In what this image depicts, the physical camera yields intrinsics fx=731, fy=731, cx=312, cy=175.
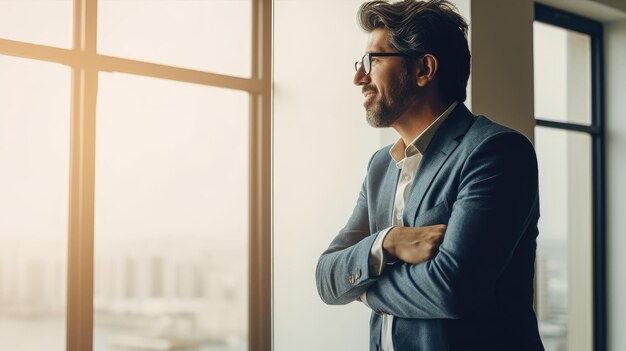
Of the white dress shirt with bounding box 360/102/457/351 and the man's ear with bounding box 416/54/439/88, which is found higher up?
the man's ear with bounding box 416/54/439/88

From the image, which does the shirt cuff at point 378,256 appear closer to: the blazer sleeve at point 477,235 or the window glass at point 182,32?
the blazer sleeve at point 477,235

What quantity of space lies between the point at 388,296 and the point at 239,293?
1.72 meters

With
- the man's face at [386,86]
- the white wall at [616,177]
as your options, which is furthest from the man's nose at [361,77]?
the white wall at [616,177]

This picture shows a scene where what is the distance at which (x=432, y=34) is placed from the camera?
6.56 ft

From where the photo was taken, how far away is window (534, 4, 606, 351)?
4.06m

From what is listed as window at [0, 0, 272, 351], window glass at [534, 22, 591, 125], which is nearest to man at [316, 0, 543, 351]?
window at [0, 0, 272, 351]

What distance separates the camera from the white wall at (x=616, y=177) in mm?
4277

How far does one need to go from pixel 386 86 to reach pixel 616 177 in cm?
281

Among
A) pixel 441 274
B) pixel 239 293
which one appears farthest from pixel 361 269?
pixel 239 293

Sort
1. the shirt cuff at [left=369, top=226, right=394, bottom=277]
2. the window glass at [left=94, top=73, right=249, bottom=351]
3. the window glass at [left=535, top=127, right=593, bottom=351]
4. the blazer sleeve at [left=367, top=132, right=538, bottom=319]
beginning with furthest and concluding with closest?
the window glass at [left=535, top=127, right=593, bottom=351], the window glass at [left=94, top=73, right=249, bottom=351], the shirt cuff at [left=369, top=226, right=394, bottom=277], the blazer sleeve at [left=367, top=132, right=538, bottom=319]

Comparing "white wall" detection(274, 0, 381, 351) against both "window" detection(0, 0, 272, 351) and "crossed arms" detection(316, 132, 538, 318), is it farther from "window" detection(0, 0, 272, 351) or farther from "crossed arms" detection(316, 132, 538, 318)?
"crossed arms" detection(316, 132, 538, 318)

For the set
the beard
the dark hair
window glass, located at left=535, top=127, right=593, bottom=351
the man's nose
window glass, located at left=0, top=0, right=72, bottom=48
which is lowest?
window glass, located at left=535, top=127, right=593, bottom=351

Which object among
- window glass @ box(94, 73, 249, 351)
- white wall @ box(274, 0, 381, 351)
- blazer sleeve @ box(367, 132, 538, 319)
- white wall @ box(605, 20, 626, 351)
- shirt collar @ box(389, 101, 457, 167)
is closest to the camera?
blazer sleeve @ box(367, 132, 538, 319)

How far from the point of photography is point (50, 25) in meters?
2.80
